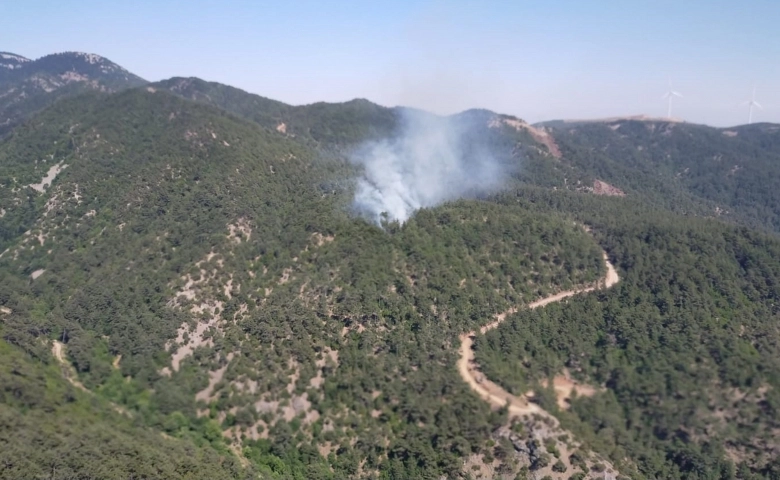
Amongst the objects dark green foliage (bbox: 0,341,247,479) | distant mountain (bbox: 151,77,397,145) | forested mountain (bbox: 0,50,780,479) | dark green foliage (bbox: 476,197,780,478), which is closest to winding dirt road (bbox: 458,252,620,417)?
A: forested mountain (bbox: 0,50,780,479)

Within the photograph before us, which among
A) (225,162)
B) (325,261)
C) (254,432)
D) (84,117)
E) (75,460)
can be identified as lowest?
(254,432)

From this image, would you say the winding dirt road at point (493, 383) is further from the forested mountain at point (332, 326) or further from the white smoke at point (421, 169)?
the white smoke at point (421, 169)

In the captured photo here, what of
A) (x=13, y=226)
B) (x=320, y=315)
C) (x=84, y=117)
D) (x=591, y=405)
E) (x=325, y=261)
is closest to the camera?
(x=591, y=405)

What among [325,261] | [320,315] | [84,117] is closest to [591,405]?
[320,315]

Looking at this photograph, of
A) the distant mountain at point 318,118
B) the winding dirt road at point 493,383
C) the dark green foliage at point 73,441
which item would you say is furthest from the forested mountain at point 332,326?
the distant mountain at point 318,118

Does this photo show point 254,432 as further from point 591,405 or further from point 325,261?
point 591,405

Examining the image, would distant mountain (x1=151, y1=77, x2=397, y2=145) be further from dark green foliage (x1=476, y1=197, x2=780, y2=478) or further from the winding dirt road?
the winding dirt road
